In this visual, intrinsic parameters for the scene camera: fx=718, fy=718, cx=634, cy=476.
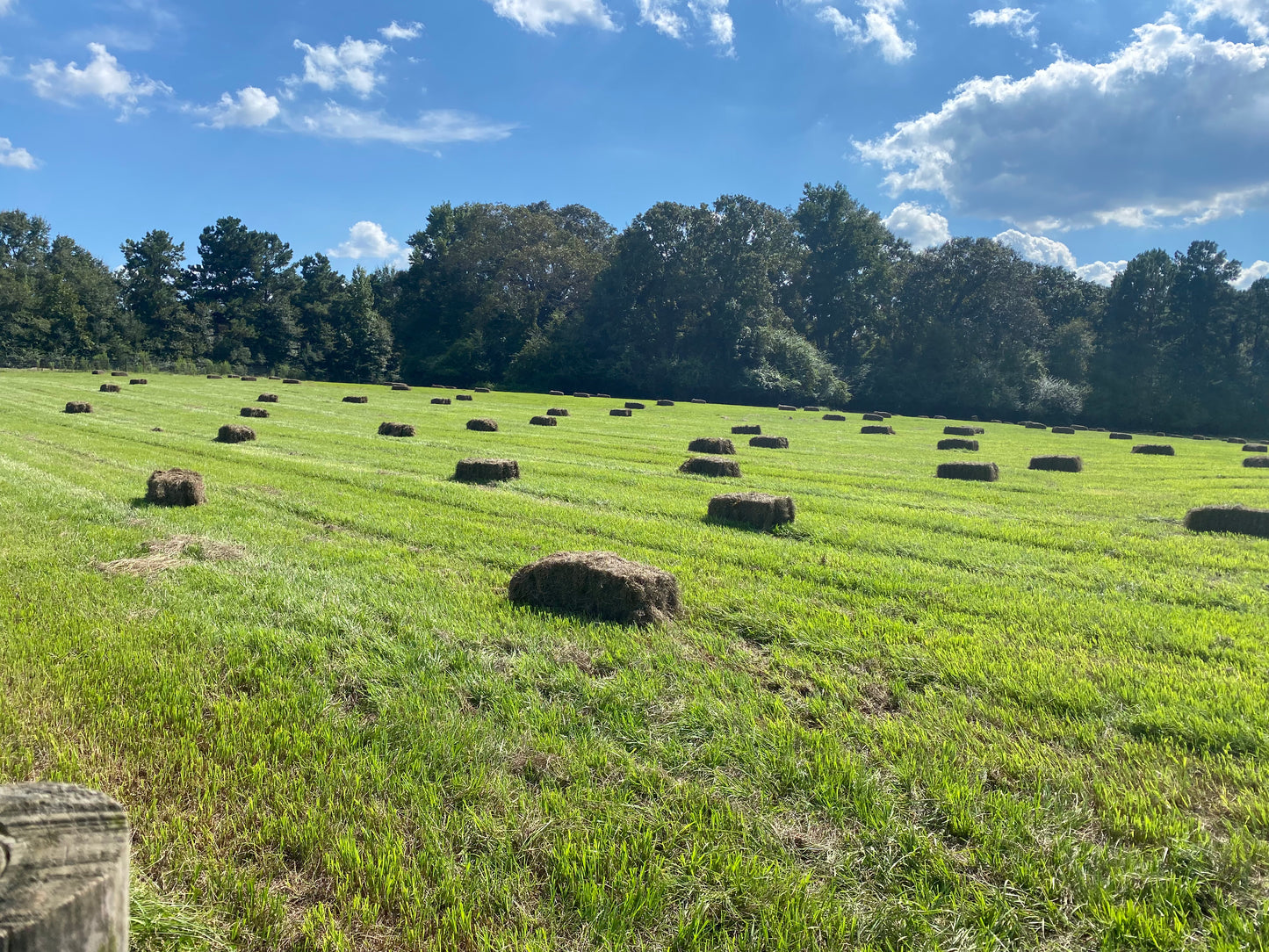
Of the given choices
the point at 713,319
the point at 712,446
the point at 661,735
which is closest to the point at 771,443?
the point at 712,446

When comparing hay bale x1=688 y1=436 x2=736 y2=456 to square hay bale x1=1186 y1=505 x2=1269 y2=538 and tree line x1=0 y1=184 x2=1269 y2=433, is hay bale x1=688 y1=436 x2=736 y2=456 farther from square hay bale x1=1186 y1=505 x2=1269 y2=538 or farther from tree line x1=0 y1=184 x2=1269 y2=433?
tree line x1=0 y1=184 x2=1269 y2=433

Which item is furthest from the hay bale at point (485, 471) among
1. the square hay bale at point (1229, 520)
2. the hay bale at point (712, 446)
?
the square hay bale at point (1229, 520)

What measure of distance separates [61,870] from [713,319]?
66409 mm

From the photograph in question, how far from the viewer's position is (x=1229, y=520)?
10.2 m

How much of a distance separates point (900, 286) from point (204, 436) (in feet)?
230

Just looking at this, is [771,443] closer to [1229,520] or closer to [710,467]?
[710,467]

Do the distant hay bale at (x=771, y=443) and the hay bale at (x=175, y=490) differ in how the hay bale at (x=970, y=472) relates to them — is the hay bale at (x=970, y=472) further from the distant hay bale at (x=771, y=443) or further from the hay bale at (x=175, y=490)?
the hay bale at (x=175, y=490)

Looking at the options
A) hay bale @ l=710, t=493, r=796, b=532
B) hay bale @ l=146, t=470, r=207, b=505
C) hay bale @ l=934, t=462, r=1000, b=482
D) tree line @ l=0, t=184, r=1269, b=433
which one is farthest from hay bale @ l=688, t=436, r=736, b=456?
tree line @ l=0, t=184, r=1269, b=433

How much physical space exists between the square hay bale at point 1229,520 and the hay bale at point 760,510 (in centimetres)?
598

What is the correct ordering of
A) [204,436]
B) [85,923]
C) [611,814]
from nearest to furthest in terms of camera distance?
[85,923], [611,814], [204,436]

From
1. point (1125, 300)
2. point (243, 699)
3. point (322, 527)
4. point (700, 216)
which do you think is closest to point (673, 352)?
point (700, 216)

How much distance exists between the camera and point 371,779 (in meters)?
3.63

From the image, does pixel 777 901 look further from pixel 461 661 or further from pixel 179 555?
pixel 179 555

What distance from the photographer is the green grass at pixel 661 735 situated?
284 cm
